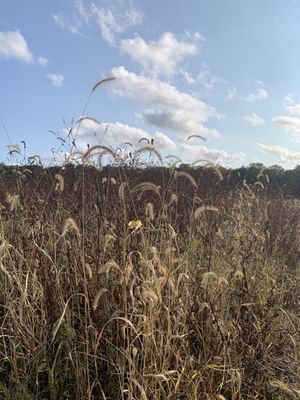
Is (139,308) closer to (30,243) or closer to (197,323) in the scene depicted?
(197,323)

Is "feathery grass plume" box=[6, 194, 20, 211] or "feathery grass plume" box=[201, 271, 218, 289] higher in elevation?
"feathery grass plume" box=[6, 194, 20, 211]

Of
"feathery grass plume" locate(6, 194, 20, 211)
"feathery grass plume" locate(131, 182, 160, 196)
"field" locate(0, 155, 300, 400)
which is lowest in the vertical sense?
"field" locate(0, 155, 300, 400)

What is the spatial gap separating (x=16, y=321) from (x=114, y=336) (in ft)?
1.75

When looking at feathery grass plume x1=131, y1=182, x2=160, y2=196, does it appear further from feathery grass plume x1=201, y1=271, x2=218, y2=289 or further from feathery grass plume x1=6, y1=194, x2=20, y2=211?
feathery grass plume x1=6, y1=194, x2=20, y2=211

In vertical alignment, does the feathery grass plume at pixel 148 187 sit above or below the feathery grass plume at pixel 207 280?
above

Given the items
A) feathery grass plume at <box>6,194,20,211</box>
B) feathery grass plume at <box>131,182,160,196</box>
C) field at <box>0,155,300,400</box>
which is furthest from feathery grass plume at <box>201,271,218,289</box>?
feathery grass plume at <box>6,194,20,211</box>

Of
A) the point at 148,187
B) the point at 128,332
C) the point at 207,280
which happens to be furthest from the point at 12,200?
the point at 207,280

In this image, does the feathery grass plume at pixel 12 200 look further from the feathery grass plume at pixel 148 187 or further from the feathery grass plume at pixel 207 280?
the feathery grass plume at pixel 207 280

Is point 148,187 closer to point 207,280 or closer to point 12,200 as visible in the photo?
point 207,280

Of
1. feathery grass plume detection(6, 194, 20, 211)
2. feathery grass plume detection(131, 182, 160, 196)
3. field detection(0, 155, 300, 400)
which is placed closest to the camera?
field detection(0, 155, 300, 400)

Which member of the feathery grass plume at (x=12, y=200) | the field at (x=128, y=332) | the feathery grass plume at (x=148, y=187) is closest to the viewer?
the field at (x=128, y=332)

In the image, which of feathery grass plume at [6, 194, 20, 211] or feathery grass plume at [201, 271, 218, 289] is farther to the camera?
feathery grass plume at [6, 194, 20, 211]

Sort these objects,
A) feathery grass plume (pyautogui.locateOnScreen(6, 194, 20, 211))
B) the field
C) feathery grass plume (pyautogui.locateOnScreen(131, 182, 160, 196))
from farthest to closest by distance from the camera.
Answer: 1. feathery grass plume (pyautogui.locateOnScreen(6, 194, 20, 211))
2. feathery grass plume (pyautogui.locateOnScreen(131, 182, 160, 196))
3. the field

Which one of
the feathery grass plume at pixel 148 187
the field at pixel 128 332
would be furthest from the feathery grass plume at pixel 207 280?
the feathery grass plume at pixel 148 187
